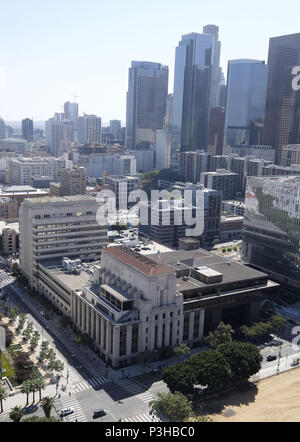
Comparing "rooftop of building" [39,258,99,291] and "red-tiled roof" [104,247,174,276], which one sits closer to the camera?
"red-tiled roof" [104,247,174,276]

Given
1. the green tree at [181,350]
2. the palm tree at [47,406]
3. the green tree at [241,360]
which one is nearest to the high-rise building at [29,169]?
the green tree at [181,350]

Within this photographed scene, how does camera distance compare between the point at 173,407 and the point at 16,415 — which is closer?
the point at 16,415

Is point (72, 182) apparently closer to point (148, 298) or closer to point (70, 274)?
point (70, 274)

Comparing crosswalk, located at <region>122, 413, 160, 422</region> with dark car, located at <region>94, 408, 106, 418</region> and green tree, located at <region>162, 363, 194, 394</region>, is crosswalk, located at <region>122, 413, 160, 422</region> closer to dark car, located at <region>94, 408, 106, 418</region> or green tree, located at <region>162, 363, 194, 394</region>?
dark car, located at <region>94, 408, 106, 418</region>

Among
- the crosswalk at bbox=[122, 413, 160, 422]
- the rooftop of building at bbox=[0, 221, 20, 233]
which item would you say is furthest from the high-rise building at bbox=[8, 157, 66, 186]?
the crosswalk at bbox=[122, 413, 160, 422]

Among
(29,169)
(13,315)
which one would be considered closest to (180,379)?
(13,315)

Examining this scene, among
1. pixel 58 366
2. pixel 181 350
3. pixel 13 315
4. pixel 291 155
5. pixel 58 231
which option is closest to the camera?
pixel 58 366

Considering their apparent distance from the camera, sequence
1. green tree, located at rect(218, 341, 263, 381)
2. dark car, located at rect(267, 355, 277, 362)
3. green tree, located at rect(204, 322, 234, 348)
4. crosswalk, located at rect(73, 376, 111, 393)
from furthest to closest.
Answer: dark car, located at rect(267, 355, 277, 362)
green tree, located at rect(204, 322, 234, 348)
green tree, located at rect(218, 341, 263, 381)
crosswalk, located at rect(73, 376, 111, 393)

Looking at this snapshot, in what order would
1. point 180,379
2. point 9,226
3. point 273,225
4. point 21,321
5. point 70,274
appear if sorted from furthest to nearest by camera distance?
point 9,226 < point 273,225 < point 70,274 < point 21,321 < point 180,379
